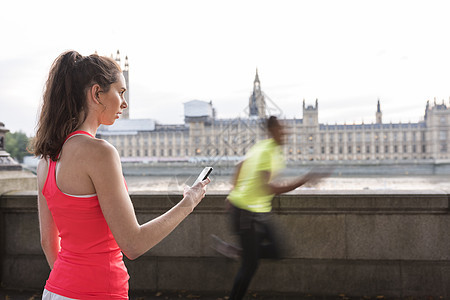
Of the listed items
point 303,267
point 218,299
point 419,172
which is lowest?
point 419,172

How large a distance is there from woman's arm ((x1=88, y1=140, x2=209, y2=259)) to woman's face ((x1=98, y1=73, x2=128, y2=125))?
0.41ft

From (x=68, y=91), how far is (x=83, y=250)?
1.19ft

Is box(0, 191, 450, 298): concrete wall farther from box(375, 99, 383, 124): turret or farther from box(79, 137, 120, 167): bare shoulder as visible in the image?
box(375, 99, 383, 124): turret

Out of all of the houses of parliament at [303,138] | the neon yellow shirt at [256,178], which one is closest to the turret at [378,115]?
the houses of parliament at [303,138]

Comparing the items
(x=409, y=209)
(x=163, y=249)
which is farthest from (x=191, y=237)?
(x=409, y=209)

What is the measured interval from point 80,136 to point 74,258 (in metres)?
0.28

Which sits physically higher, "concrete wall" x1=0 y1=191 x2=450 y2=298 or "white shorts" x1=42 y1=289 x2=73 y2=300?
"white shorts" x1=42 y1=289 x2=73 y2=300

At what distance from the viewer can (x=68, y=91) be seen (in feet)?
3.11

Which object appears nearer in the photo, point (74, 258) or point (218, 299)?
point (74, 258)

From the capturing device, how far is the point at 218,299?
306 cm

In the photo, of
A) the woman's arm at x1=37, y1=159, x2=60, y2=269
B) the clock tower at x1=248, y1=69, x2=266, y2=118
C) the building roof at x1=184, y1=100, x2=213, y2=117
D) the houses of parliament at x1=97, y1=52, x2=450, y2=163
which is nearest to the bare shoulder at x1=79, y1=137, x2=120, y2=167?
the woman's arm at x1=37, y1=159, x2=60, y2=269

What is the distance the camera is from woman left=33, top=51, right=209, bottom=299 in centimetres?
88

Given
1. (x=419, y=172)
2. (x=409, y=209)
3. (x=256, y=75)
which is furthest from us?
(x=256, y=75)

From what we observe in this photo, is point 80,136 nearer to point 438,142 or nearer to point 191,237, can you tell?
point 191,237
